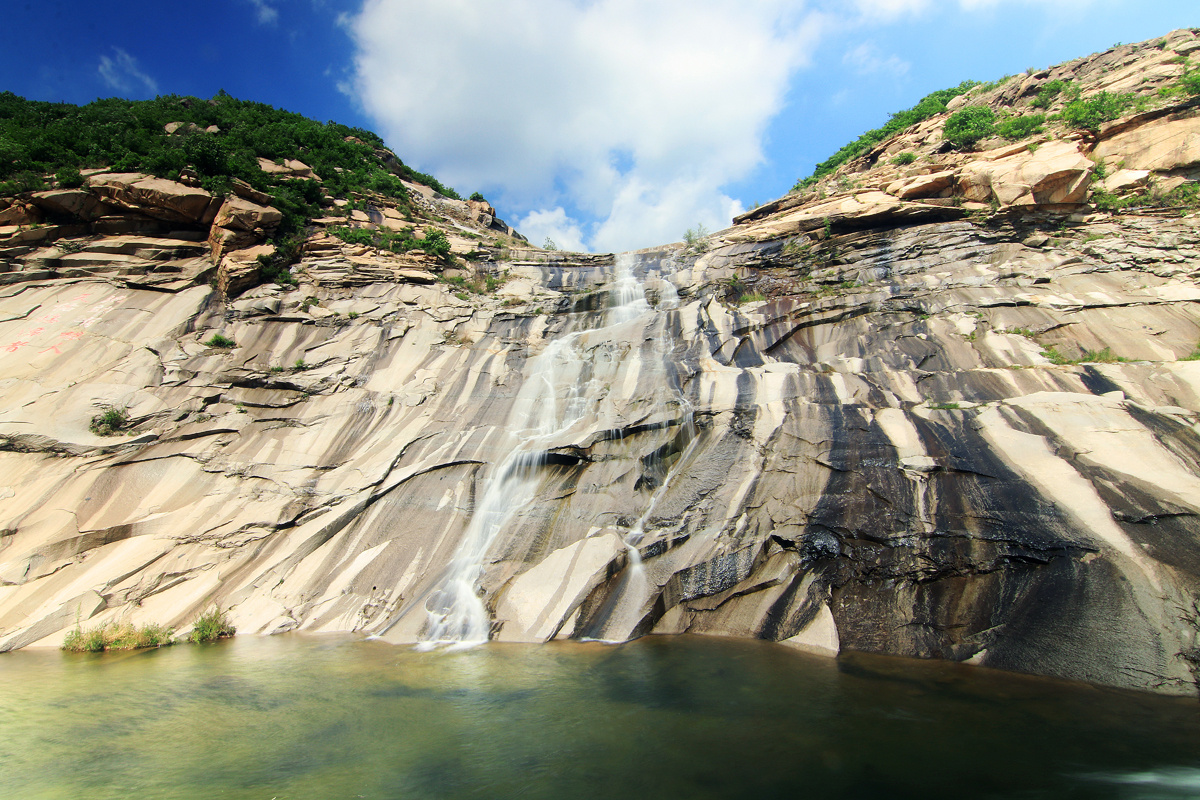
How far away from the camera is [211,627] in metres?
10.5

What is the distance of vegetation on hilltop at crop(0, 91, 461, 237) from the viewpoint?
19734 mm

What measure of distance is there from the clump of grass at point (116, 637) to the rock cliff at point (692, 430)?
1.23ft

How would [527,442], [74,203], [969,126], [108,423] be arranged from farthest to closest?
[969,126], [74,203], [527,442], [108,423]

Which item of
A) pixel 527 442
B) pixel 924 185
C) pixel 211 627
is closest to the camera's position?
pixel 211 627

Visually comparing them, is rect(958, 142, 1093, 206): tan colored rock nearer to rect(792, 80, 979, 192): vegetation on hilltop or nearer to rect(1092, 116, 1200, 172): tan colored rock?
rect(1092, 116, 1200, 172): tan colored rock

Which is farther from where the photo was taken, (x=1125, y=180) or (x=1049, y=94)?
(x=1049, y=94)

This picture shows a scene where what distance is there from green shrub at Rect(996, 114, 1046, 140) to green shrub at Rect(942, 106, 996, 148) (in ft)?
2.04

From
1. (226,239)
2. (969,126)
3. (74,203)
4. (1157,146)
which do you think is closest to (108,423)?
(226,239)

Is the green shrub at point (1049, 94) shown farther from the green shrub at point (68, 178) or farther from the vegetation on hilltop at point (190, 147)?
the green shrub at point (68, 178)

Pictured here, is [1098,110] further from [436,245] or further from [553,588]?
[436,245]

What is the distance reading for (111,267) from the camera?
18203 mm

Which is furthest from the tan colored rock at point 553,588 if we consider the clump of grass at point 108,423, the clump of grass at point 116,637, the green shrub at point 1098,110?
the green shrub at point 1098,110

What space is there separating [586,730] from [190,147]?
89.0 feet

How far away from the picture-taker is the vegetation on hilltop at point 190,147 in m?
19.7
